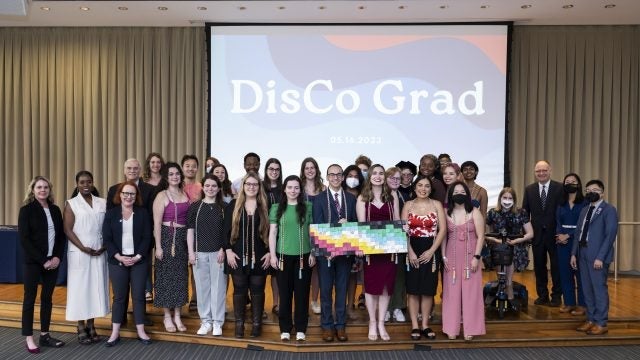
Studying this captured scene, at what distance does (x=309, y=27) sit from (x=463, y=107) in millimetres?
2451

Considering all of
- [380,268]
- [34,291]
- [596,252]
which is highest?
[596,252]

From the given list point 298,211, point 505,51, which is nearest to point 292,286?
point 298,211

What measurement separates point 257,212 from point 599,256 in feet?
10.1

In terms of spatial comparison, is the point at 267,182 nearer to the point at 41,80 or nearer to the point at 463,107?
the point at 463,107

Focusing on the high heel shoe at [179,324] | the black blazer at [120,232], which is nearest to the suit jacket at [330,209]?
the black blazer at [120,232]

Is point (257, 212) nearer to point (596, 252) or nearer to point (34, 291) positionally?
point (34, 291)

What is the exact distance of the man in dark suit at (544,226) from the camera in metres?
5.79

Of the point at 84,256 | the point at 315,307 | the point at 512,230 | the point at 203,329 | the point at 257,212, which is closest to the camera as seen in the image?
the point at 257,212

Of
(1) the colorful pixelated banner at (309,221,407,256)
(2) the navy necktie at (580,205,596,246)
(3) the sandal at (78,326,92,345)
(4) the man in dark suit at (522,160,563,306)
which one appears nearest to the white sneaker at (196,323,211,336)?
(3) the sandal at (78,326,92,345)

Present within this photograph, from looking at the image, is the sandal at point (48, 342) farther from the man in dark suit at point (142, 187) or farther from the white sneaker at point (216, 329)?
the white sneaker at point (216, 329)

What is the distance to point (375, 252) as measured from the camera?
466 cm

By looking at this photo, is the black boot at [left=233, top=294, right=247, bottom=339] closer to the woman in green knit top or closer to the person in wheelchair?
the woman in green knit top

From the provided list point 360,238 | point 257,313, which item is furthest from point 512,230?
point 257,313

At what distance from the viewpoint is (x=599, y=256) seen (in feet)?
16.6
